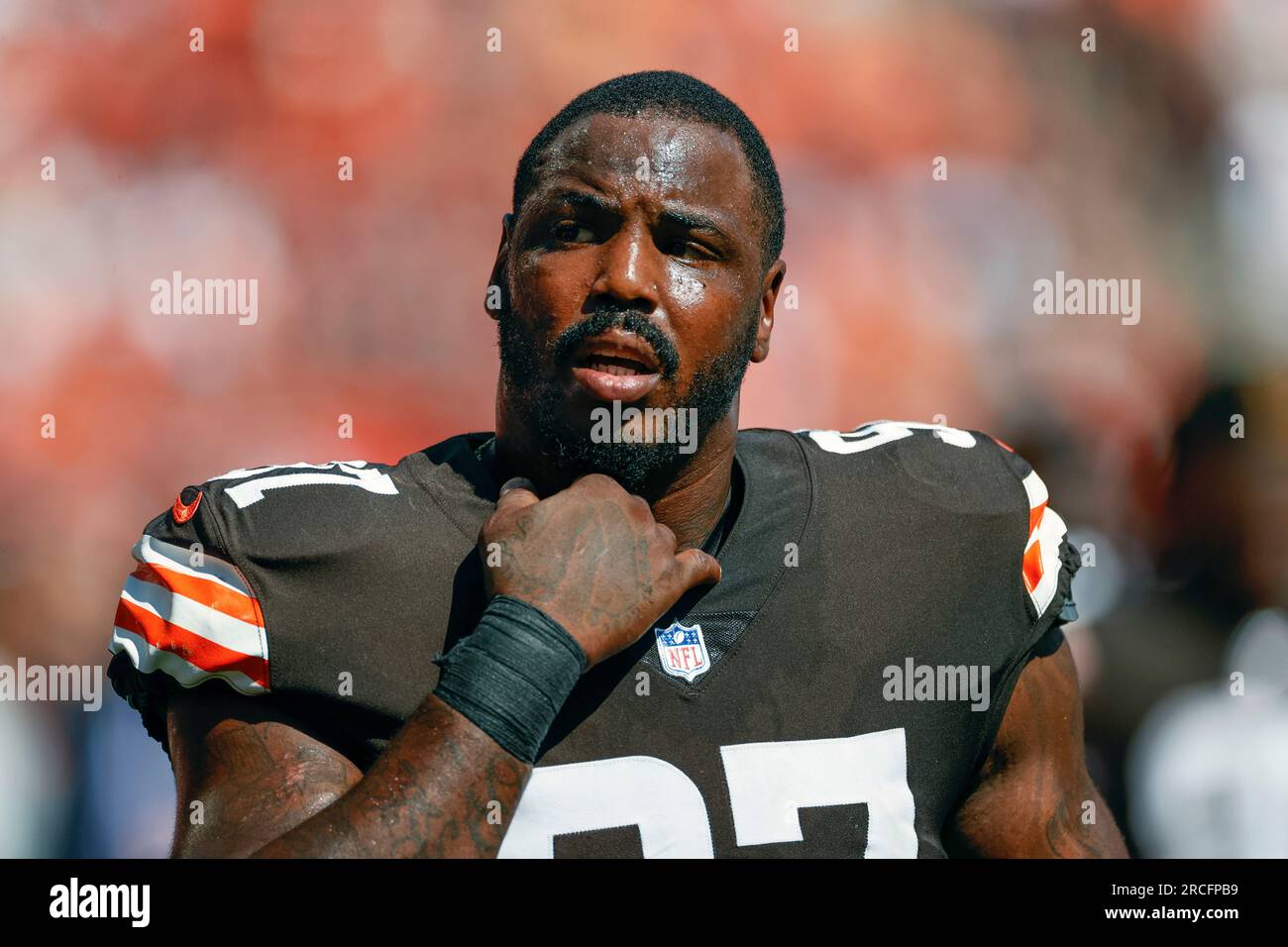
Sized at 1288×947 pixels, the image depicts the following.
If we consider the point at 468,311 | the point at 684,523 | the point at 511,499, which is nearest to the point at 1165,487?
the point at 468,311

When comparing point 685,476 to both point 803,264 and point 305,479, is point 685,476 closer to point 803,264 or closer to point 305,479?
point 305,479

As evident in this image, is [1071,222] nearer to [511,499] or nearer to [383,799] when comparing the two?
[511,499]

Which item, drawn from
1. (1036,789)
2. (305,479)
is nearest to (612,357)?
(305,479)

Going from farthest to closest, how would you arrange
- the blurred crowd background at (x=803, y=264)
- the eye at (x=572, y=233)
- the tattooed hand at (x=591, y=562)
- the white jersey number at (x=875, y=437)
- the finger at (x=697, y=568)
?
the blurred crowd background at (x=803, y=264), the white jersey number at (x=875, y=437), the eye at (x=572, y=233), the finger at (x=697, y=568), the tattooed hand at (x=591, y=562)

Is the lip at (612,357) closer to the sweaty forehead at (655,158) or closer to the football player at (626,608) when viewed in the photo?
the football player at (626,608)

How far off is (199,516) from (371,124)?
6.58 feet

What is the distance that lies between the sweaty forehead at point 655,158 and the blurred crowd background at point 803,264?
5.40ft

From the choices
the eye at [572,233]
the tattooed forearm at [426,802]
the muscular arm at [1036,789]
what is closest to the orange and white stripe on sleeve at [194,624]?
the tattooed forearm at [426,802]

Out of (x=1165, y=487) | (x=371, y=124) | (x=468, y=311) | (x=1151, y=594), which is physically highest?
(x=371, y=124)

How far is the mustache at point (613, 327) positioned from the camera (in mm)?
1733

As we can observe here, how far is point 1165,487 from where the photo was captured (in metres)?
3.51

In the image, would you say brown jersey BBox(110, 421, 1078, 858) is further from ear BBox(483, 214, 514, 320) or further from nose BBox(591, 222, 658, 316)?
nose BBox(591, 222, 658, 316)

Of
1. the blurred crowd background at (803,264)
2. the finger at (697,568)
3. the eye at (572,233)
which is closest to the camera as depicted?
the finger at (697,568)
